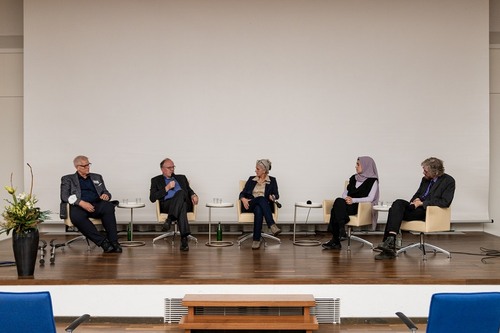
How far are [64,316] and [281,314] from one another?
1893 millimetres

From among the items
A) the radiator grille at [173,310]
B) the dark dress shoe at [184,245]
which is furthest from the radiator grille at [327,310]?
the dark dress shoe at [184,245]

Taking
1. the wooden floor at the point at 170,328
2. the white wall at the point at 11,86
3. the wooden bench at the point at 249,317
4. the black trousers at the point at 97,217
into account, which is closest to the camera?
the wooden bench at the point at 249,317

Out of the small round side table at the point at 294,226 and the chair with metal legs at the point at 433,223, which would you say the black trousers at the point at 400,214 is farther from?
the small round side table at the point at 294,226

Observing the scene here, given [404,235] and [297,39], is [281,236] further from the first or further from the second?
[297,39]

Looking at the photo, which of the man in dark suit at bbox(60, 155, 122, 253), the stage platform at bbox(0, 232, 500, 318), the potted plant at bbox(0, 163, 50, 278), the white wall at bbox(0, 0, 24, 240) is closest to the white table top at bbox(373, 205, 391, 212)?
the stage platform at bbox(0, 232, 500, 318)

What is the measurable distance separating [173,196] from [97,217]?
0.97 metres

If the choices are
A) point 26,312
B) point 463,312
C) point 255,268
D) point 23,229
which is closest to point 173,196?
point 255,268

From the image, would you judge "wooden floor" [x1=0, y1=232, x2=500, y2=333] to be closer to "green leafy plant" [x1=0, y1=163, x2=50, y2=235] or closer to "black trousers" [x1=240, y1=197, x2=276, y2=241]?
"black trousers" [x1=240, y1=197, x2=276, y2=241]

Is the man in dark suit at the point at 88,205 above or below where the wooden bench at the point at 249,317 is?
above

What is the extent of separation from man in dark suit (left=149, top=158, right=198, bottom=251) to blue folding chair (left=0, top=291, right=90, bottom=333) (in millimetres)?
4156

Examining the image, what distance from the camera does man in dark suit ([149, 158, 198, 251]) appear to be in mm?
8008

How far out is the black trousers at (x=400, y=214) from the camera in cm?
734

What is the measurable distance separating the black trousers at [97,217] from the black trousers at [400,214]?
3.19 metres

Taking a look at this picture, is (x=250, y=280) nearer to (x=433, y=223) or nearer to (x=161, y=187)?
(x=433, y=223)
